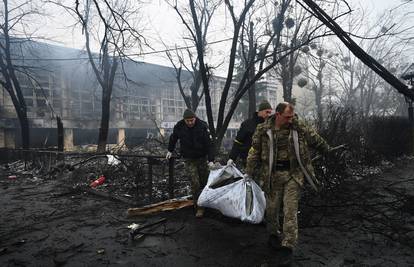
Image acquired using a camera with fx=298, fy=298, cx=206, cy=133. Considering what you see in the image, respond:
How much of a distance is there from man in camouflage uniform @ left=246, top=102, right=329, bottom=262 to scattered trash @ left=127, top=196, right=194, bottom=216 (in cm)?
206

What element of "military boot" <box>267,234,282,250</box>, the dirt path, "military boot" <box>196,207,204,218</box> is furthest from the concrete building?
"military boot" <box>267,234,282,250</box>

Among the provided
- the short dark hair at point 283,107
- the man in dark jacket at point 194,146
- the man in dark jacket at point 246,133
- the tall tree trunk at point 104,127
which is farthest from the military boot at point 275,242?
the tall tree trunk at point 104,127

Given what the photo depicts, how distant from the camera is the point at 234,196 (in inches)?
151

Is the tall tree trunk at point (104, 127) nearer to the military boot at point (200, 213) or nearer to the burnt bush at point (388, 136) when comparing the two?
the military boot at point (200, 213)

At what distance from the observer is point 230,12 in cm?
977

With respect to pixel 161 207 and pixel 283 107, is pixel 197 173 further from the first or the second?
pixel 283 107

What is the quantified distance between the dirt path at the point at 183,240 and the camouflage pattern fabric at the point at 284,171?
0.43 meters

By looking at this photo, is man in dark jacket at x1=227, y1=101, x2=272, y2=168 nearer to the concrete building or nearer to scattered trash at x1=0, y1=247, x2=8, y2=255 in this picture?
scattered trash at x1=0, y1=247, x2=8, y2=255

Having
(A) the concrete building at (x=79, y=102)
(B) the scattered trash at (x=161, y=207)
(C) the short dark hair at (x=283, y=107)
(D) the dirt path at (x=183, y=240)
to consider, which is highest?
(A) the concrete building at (x=79, y=102)

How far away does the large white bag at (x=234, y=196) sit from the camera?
367cm

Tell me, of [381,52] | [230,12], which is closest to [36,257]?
[230,12]

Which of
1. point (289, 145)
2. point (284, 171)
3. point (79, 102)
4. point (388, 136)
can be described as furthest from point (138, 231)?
point (79, 102)

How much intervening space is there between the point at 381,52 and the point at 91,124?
25897 mm

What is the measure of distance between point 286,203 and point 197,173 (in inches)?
83.6
